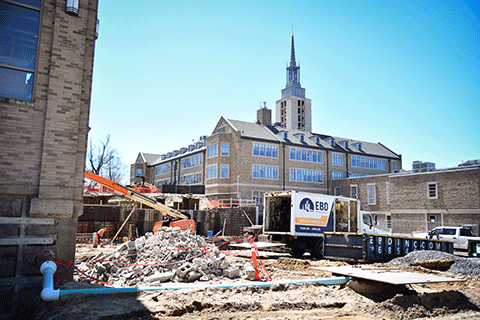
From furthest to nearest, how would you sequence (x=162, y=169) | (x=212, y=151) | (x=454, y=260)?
1. (x=162, y=169)
2. (x=212, y=151)
3. (x=454, y=260)

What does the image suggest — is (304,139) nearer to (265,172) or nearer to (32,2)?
(265,172)

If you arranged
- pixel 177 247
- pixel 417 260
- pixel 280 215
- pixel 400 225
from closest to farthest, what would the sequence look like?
pixel 177 247 < pixel 417 260 < pixel 280 215 < pixel 400 225

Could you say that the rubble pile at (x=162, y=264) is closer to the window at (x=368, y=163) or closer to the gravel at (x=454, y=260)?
the gravel at (x=454, y=260)

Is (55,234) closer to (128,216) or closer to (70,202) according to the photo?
(70,202)

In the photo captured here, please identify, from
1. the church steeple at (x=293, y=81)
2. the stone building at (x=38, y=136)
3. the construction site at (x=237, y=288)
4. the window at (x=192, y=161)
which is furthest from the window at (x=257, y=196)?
the church steeple at (x=293, y=81)

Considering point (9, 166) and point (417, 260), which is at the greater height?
point (9, 166)

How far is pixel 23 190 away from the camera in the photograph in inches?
318

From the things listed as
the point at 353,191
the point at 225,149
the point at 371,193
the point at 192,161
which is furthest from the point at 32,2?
the point at 353,191

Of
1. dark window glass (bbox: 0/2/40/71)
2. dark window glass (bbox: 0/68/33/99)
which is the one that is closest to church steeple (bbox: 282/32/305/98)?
dark window glass (bbox: 0/2/40/71)

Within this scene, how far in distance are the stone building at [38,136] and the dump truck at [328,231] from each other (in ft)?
36.0

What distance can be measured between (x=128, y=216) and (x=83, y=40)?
56.3 feet

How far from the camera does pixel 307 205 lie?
58.5 feet

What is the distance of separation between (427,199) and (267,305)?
108 feet

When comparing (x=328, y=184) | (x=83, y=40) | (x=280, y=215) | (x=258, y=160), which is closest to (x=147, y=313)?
(x=83, y=40)
